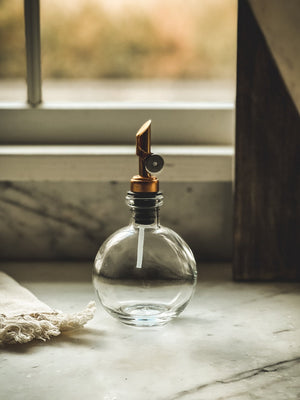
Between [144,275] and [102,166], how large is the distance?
12.7 inches

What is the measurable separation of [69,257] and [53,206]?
0.11m

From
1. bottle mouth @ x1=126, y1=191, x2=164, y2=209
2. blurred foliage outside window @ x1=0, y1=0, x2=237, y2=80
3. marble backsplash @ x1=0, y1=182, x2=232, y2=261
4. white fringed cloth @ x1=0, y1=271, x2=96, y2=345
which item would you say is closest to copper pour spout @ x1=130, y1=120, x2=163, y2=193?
bottle mouth @ x1=126, y1=191, x2=164, y2=209

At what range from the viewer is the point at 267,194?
3.25ft

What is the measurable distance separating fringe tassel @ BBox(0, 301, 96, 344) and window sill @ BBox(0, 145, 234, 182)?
35 centimetres

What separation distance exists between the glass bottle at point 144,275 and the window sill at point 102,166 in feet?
0.88

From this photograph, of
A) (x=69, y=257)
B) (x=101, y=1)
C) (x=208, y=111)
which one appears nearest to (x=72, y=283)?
(x=69, y=257)

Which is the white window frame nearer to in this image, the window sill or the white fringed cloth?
the window sill

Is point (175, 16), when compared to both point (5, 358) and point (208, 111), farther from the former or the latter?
point (5, 358)

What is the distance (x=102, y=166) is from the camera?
3.51 feet

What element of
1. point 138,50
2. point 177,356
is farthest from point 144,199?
point 138,50

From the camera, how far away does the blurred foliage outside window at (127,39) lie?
1.22m

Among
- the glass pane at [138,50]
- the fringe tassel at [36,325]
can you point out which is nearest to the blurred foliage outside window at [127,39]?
the glass pane at [138,50]

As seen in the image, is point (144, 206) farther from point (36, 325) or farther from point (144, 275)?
point (36, 325)

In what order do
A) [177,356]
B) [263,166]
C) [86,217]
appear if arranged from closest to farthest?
[177,356], [263,166], [86,217]
